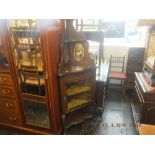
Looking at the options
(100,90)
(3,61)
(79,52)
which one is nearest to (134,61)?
(100,90)

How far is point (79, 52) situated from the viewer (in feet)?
7.24

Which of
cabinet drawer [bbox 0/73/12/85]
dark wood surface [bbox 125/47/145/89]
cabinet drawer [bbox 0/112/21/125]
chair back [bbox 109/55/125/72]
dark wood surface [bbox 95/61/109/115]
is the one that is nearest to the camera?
cabinet drawer [bbox 0/73/12/85]

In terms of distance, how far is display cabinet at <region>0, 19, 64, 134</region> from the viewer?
1776mm

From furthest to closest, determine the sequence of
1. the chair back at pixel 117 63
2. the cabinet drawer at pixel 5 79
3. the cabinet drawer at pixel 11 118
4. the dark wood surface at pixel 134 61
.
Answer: the chair back at pixel 117 63
the dark wood surface at pixel 134 61
the cabinet drawer at pixel 11 118
the cabinet drawer at pixel 5 79

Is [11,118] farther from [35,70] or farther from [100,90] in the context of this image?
[100,90]

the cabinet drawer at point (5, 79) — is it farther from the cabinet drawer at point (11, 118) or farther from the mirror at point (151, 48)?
the mirror at point (151, 48)

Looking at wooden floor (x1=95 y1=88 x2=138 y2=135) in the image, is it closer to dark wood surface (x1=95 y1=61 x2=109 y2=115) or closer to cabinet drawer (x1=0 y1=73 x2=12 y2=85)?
dark wood surface (x1=95 y1=61 x2=109 y2=115)

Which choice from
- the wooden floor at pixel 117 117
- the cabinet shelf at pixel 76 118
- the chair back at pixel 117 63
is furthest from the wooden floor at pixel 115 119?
the chair back at pixel 117 63

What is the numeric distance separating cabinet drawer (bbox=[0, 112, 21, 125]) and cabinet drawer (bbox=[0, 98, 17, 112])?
0.28 ft

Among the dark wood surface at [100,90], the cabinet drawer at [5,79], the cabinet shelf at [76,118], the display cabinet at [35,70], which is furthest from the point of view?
the dark wood surface at [100,90]

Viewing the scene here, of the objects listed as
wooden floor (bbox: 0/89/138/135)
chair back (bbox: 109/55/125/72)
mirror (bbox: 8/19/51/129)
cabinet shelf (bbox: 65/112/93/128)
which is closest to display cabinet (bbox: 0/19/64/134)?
mirror (bbox: 8/19/51/129)

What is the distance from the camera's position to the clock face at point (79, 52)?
2165 millimetres
